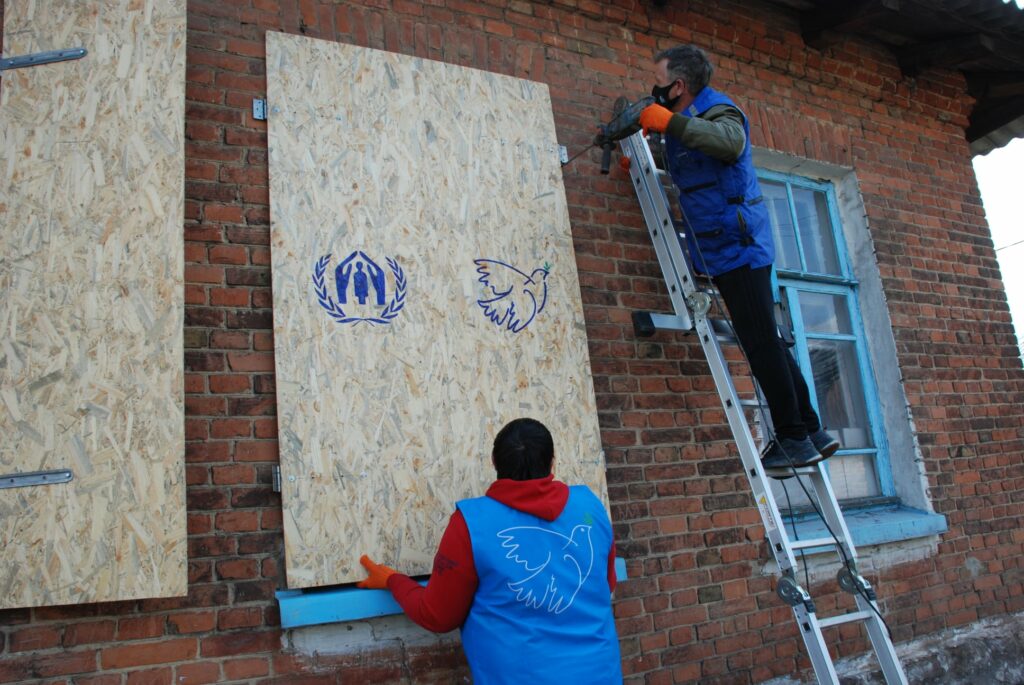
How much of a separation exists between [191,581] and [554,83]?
2.87m

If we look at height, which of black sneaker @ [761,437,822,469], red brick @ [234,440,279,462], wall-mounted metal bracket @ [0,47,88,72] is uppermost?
wall-mounted metal bracket @ [0,47,88,72]

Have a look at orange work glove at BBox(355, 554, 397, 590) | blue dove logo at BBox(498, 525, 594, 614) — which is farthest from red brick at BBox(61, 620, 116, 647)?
blue dove logo at BBox(498, 525, 594, 614)

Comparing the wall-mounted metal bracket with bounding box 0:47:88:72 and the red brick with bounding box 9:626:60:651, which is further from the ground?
the wall-mounted metal bracket with bounding box 0:47:88:72

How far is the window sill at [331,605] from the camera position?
2793mm

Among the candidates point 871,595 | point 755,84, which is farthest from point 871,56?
point 871,595

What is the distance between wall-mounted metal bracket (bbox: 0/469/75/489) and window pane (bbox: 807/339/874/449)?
397cm

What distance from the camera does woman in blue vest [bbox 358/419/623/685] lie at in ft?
8.25

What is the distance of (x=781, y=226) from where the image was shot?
198 inches

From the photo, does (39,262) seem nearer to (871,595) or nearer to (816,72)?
(871,595)

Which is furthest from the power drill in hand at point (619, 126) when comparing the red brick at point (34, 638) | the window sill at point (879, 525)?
the red brick at point (34, 638)

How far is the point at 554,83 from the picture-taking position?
411 cm

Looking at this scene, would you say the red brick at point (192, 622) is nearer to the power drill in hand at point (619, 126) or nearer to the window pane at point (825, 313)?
the power drill in hand at point (619, 126)

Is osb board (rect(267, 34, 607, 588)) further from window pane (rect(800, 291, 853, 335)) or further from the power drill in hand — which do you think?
window pane (rect(800, 291, 853, 335))

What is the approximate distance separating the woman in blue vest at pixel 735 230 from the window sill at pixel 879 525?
1.04 metres
